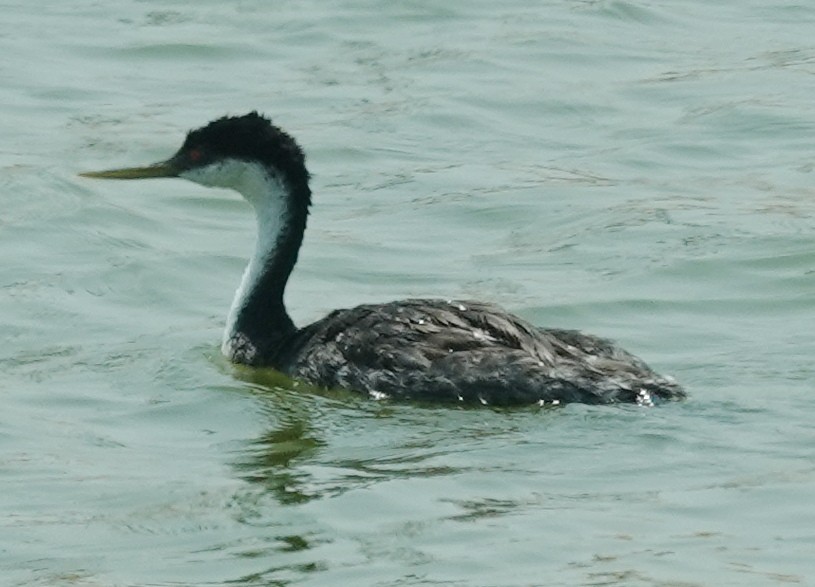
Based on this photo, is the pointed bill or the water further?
the pointed bill

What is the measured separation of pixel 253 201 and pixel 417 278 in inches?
67.5

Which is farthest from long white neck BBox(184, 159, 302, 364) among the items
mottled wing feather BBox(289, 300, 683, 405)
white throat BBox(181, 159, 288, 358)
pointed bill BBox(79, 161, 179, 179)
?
mottled wing feather BBox(289, 300, 683, 405)

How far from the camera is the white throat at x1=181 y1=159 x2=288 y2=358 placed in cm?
1291

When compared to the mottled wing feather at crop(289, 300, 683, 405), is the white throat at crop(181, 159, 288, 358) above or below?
above

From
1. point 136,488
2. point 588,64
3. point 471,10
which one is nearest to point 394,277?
point 136,488

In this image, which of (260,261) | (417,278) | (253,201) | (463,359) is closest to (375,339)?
(463,359)

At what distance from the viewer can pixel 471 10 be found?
21.3m

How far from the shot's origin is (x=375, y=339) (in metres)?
11.9

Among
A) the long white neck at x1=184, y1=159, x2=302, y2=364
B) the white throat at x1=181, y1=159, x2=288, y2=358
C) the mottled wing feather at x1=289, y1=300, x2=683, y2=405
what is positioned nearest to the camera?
the mottled wing feather at x1=289, y1=300, x2=683, y2=405

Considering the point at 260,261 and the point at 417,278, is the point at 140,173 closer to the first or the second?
the point at 260,261

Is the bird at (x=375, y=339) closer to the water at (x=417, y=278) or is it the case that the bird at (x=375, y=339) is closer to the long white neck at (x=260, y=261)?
the long white neck at (x=260, y=261)

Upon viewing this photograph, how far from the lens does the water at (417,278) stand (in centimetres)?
990

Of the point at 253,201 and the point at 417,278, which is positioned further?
the point at 417,278

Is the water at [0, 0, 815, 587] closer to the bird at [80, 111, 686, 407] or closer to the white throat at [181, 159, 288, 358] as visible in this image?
the bird at [80, 111, 686, 407]
